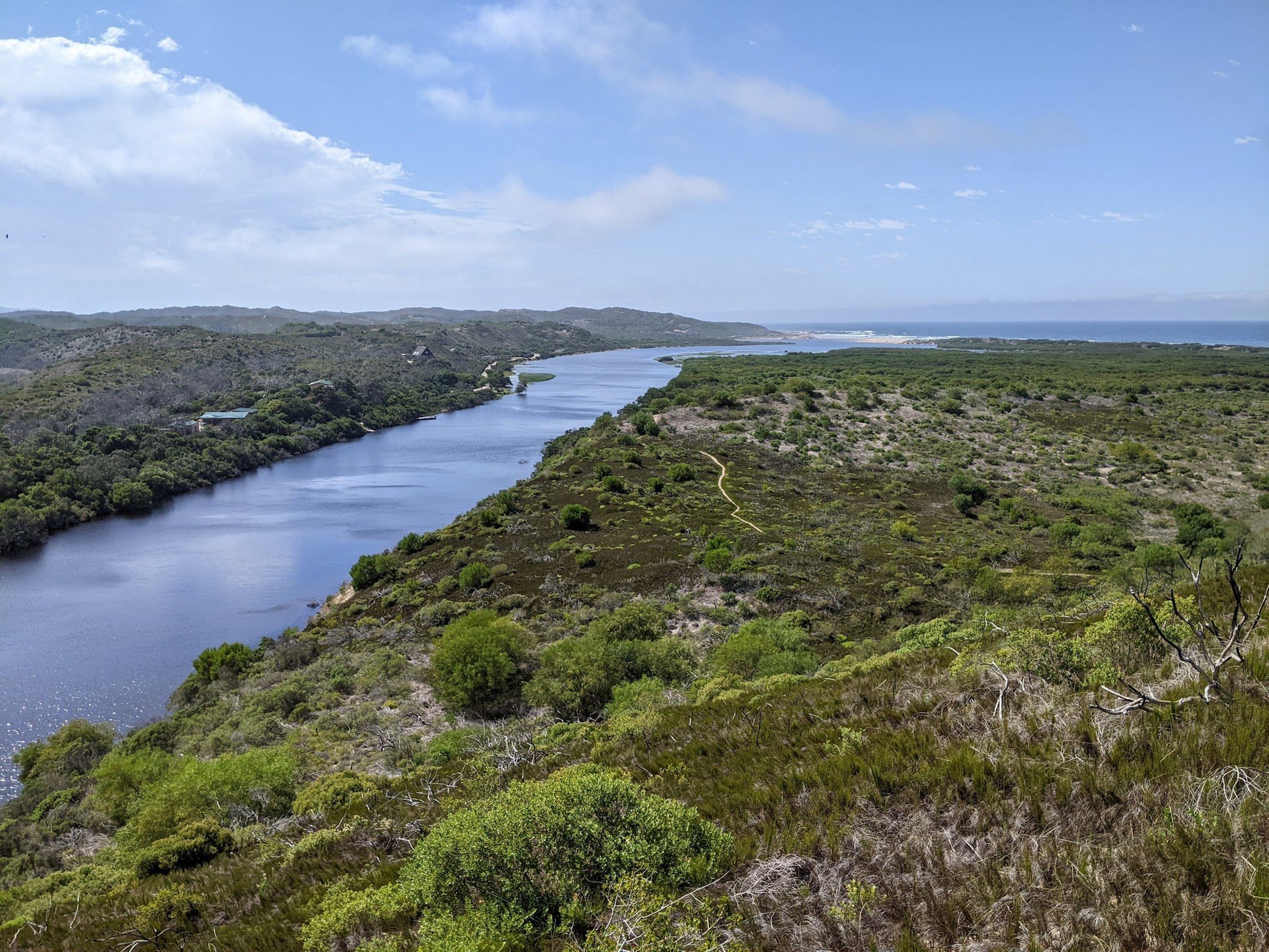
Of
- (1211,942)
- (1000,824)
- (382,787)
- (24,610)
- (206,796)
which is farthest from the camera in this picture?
(24,610)

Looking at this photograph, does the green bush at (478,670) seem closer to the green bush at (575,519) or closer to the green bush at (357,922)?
the green bush at (357,922)

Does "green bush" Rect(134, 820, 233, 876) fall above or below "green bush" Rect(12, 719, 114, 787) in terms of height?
above

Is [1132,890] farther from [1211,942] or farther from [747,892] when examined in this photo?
[747,892]

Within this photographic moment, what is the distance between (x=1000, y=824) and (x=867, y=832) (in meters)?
0.99

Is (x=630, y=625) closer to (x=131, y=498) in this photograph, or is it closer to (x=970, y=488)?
(x=970, y=488)

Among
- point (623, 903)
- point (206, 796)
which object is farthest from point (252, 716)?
point (623, 903)

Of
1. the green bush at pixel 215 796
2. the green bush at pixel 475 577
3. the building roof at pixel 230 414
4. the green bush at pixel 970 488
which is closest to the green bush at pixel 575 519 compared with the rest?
the green bush at pixel 475 577

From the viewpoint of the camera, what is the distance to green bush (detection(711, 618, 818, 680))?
15.6 meters

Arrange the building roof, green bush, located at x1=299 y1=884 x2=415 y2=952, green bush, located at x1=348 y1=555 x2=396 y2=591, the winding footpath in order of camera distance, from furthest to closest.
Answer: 1. the building roof
2. the winding footpath
3. green bush, located at x1=348 y1=555 x2=396 y2=591
4. green bush, located at x1=299 y1=884 x2=415 y2=952

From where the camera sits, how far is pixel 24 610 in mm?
31500

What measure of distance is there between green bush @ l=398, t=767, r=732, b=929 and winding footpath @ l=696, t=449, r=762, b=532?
1117 inches

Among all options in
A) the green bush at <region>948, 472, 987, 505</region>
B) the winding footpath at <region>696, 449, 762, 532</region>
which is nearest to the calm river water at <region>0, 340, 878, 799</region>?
the winding footpath at <region>696, 449, 762, 532</region>

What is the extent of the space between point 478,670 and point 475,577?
11437mm

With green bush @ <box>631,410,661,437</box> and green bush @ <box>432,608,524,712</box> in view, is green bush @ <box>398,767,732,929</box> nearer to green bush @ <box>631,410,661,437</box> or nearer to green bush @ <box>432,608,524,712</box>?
green bush @ <box>432,608,524,712</box>
